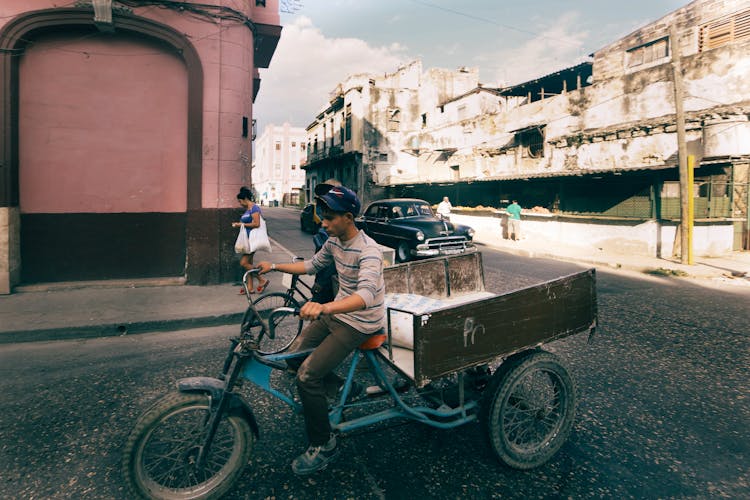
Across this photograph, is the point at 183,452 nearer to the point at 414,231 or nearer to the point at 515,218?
the point at 414,231

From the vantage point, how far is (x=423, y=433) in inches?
130

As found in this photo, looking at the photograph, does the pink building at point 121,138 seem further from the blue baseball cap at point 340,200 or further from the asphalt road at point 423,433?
the blue baseball cap at point 340,200

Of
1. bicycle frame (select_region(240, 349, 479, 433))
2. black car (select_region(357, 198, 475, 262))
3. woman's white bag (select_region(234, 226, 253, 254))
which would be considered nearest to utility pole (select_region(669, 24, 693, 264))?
black car (select_region(357, 198, 475, 262))

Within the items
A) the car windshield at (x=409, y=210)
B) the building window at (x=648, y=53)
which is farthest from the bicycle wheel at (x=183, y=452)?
the building window at (x=648, y=53)

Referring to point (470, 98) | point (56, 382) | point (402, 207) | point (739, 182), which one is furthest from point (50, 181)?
point (470, 98)

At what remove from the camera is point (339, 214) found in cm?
267

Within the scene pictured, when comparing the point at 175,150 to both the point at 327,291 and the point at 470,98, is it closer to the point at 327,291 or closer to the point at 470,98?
the point at 327,291

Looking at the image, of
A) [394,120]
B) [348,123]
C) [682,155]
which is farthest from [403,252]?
[348,123]

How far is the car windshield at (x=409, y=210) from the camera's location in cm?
1401

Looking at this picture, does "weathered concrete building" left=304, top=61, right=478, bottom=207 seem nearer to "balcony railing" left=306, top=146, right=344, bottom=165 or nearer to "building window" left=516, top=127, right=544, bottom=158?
"balcony railing" left=306, top=146, right=344, bottom=165

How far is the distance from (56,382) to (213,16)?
7.37 metres

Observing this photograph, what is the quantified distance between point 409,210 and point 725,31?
15.2 meters

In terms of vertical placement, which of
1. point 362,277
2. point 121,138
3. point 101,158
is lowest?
point 362,277

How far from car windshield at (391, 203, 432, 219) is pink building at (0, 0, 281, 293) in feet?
19.6
